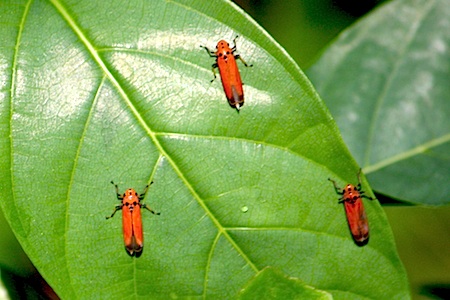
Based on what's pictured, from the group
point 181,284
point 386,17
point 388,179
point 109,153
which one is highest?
point 386,17

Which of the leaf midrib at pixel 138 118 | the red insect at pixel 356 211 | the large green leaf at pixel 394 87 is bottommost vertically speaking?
the red insect at pixel 356 211

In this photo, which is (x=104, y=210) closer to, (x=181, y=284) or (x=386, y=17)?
(x=181, y=284)

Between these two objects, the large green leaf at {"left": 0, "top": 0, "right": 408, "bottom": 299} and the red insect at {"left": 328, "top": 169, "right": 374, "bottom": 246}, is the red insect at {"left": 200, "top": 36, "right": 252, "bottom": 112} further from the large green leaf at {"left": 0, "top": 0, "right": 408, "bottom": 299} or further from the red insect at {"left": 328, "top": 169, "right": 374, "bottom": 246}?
the red insect at {"left": 328, "top": 169, "right": 374, "bottom": 246}

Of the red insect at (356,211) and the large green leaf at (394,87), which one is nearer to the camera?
the red insect at (356,211)

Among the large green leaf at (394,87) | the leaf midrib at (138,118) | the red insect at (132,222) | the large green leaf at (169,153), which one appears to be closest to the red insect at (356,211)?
the large green leaf at (169,153)

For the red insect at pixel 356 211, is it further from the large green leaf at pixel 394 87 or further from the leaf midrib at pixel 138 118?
the large green leaf at pixel 394 87

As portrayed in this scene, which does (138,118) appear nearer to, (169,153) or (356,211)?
(169,153)

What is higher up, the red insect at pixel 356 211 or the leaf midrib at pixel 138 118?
the leaf midrib at pixel 138 118

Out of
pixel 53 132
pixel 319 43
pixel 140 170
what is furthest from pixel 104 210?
pixel 319 43
